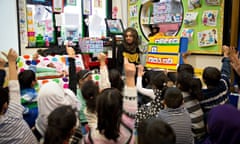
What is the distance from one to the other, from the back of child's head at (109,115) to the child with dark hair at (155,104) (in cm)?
55

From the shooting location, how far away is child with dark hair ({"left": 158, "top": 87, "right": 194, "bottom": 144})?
1753 millimetres

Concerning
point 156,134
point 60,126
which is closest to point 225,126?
point 156,134

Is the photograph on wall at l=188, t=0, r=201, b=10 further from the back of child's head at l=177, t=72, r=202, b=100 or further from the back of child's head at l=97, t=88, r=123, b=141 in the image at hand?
the back of child's head at l=97, t=88, r=123, b=141

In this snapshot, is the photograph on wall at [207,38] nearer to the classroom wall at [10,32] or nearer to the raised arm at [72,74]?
the classroom wall at [10,32]

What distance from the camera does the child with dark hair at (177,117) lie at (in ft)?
5.75

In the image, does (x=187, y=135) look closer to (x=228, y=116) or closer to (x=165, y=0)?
(x=228, y=116)

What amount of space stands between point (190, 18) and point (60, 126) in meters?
2.85

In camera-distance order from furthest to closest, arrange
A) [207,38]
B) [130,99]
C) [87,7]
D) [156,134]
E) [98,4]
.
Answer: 1. [98,4]
2. [87,7]
3. [207,38]
4. [130,99]
5. [156,134]

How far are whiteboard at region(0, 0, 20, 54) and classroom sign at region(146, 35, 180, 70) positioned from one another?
1832 millimetres

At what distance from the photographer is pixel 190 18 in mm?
3654

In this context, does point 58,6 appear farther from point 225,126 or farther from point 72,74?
point 225,126

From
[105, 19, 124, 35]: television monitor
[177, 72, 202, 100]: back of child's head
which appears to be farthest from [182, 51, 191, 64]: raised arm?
[177, 72, 202, 100]: back of child's head

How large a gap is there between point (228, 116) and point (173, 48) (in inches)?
95.2

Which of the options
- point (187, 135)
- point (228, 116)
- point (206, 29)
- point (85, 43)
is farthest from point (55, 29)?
point (228, 116)
